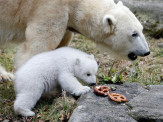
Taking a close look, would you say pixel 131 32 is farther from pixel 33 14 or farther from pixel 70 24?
pixel 33 14

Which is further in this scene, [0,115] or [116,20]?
[116,20]

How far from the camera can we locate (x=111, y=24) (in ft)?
17.7

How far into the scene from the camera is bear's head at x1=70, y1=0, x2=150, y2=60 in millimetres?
5414

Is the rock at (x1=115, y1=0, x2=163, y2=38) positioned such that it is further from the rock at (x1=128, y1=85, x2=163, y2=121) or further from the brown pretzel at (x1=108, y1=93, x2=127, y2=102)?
the brown pretzel at (x1=108, y1=93, x2=127, y2=102)

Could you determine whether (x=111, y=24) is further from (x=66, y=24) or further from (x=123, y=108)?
(x=123, y=108)

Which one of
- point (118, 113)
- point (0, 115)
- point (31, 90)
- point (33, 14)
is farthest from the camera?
point (33, 14)

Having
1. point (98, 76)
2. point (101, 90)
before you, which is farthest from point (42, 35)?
point (98, 76)

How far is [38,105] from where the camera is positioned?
187 inches

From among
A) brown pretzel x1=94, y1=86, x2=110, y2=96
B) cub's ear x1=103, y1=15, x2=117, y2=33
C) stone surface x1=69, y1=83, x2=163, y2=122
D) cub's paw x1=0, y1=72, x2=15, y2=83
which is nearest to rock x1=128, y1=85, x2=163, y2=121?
stone surface x1=69, y1=83, x2=163, y2=122

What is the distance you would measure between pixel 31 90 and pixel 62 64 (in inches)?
23.5

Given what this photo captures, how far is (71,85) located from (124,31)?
1553 millimetres

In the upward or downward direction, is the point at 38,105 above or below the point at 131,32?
below

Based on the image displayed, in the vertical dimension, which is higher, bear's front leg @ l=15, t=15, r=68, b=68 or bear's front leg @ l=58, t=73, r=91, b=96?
bear's front leg @ l=15, t=15, r=68, b=68

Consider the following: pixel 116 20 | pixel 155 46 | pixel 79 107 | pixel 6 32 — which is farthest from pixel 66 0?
pixel 155 46
